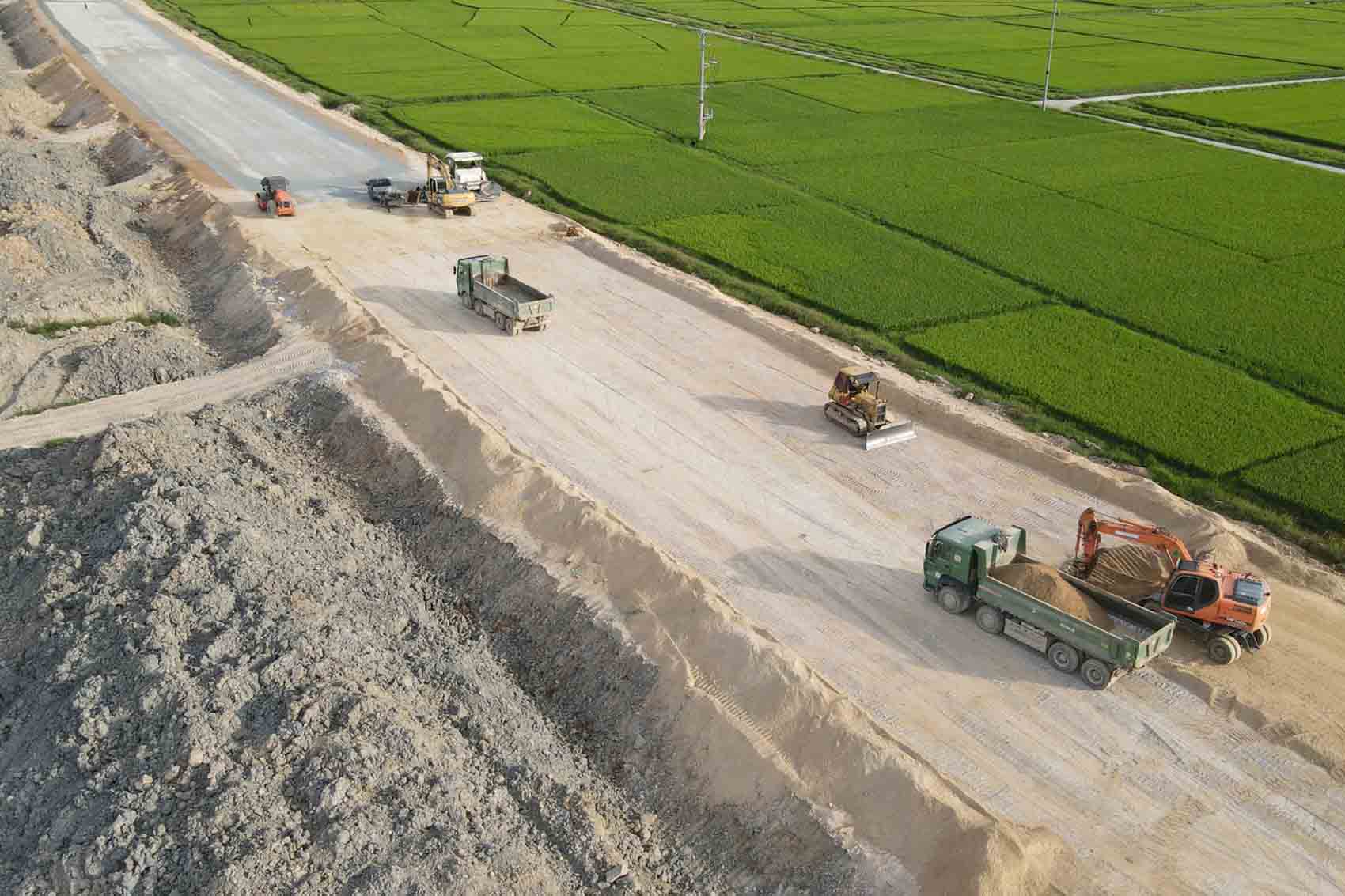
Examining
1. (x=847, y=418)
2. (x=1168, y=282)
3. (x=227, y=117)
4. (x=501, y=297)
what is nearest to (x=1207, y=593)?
(x=847, y=418)

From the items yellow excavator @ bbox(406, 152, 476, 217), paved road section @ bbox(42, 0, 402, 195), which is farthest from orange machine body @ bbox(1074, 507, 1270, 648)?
paved road section @ bbox(42, 0, 402, 195)

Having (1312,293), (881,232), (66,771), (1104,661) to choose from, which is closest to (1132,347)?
(1312,293)

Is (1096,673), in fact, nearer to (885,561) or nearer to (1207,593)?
(1207,593)

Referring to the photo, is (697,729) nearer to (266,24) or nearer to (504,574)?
(504,574)

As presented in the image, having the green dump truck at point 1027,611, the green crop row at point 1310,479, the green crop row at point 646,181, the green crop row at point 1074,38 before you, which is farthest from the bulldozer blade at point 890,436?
the green crop row at point 1074,38

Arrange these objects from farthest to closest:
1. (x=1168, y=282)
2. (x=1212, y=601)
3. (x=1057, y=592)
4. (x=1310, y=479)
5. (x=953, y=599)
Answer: (x=1168, y=282) < (x=1310, y=479) < (x=953, y=599) < (x=1057, y=592) < (x=1212, y=601)
